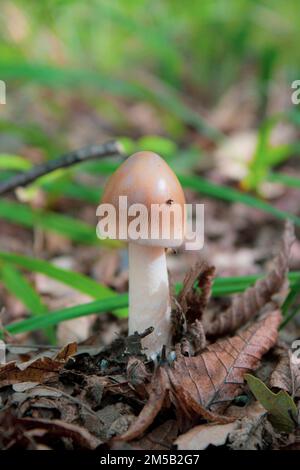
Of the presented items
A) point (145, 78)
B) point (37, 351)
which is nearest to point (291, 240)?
point (37, 351)

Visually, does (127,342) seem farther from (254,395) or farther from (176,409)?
(254,395)

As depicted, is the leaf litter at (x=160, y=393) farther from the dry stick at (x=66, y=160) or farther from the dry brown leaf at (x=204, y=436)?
the dry stick at (x=66, y=160)

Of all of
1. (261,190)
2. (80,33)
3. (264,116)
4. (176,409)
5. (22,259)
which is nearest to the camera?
(176,409)

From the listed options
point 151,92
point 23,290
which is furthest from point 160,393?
point 151,92

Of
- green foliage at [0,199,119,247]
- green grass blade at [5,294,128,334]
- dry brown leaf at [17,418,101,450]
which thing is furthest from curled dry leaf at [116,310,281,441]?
green foliage at [0,199,119,247]

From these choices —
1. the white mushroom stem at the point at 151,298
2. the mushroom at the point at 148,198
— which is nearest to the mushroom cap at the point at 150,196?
the mushroom at the point at 148,198

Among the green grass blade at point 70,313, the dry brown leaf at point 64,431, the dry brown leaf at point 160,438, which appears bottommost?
the dry brown leaf at point 160,438
